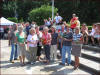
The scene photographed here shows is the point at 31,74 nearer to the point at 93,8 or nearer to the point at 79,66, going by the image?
the point at 79,66

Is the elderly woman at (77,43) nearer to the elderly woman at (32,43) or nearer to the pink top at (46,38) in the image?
the pink top at (46,38)

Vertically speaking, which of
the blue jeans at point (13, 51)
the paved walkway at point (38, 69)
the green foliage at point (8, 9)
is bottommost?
the paved walkway at point (38, 69)

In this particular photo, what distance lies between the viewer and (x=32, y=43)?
8430 millimetres

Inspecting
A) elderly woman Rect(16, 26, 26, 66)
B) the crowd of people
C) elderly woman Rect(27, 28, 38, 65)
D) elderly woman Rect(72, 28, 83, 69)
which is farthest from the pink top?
elderly woman Rect(72, 28, 83, 69)

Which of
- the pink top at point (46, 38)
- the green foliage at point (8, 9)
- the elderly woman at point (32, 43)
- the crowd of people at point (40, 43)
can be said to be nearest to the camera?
the crowd of people at point (40, 43)

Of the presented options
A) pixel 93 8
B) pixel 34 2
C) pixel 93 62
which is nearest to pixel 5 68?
pixel 93 62

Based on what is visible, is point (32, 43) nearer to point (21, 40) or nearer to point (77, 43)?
point (21, 40)

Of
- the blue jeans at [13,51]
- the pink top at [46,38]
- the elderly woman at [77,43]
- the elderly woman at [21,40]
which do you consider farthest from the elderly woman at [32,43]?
the elderly woman at [77,43]

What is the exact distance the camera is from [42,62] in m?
8.95

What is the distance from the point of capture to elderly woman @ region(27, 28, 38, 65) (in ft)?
27.5

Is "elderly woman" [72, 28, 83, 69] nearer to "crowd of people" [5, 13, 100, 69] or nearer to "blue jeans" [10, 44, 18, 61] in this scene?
"crowd of people" [5, 13, 100, 69]

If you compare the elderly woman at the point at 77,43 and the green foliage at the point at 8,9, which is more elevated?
the green foliage at the point at 8,9

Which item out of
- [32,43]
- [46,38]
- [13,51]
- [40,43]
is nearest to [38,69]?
[32,43]

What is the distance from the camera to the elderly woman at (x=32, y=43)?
27.5 ft
